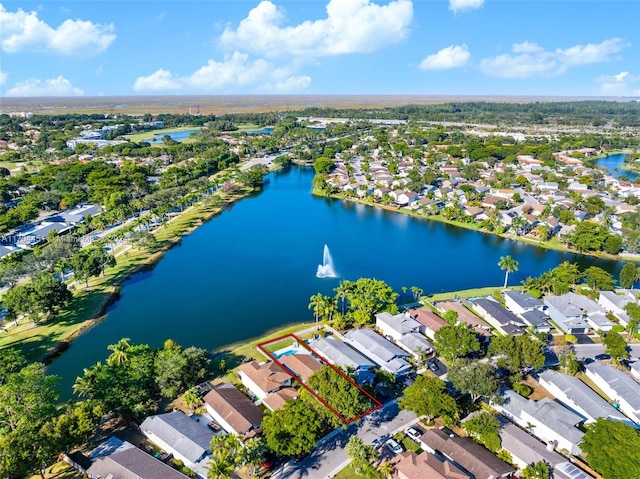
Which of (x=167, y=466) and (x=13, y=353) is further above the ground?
(x=13, y=353)

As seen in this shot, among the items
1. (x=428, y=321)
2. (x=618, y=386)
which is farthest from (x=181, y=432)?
(x=618, y=386)

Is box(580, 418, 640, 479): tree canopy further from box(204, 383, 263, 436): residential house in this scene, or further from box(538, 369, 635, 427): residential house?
box(204, 383, 263, 436): residential house

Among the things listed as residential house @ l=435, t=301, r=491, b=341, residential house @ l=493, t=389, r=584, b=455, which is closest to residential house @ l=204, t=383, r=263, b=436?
residential house @ l=493, t=389, r=584, b=455

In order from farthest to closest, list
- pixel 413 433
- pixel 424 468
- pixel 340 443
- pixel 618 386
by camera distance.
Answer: pixel 618 386
pixel 413 433
pixel 340 443
pixel 424 468

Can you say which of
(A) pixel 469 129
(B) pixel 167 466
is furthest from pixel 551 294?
(A) pixel 469 129

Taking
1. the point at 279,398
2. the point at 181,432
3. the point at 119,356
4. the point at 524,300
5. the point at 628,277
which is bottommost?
the point at 279,398

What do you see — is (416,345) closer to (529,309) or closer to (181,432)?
(529,309)

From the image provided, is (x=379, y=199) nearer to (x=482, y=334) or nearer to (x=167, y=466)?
(x=482, y=334)
